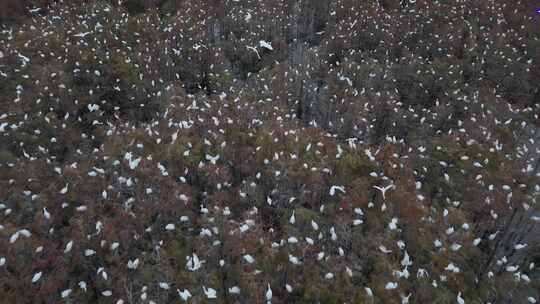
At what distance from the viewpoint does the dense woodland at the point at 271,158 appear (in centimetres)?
556

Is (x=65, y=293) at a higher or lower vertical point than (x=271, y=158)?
lower

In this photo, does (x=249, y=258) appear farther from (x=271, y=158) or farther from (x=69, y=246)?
(x=69, y=246)

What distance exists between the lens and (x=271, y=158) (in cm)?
751

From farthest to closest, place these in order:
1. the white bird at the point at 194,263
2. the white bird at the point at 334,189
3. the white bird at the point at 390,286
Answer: the white bird at the point at 334,189 < the white bird at the point at 194,263 < the white bird at the point at 390,286

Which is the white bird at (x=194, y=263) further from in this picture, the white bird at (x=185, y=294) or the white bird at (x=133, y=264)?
the white bird at (x=133, y=264)

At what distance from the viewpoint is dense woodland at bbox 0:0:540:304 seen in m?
5.56

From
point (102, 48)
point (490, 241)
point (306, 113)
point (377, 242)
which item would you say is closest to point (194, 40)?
point (102, 48)

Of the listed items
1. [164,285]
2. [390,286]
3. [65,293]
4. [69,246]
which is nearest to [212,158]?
[164,285]

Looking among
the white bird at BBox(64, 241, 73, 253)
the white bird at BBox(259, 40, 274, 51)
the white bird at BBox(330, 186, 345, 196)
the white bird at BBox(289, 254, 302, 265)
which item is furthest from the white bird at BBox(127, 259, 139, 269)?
the white bird at BBox(259, 40, 274, 51)

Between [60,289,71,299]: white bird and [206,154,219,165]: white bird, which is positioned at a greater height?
[206,154,219,165]: white bird

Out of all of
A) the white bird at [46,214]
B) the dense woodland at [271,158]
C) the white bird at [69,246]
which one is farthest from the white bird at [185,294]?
the white bird at [46,214]

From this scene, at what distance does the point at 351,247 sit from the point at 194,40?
8.46m

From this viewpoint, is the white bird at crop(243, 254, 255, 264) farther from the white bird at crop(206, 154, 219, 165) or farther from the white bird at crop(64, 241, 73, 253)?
the white bird at crop(64, 241, 73, 253)

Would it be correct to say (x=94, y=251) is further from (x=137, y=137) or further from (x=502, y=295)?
(x=502, y=295)
